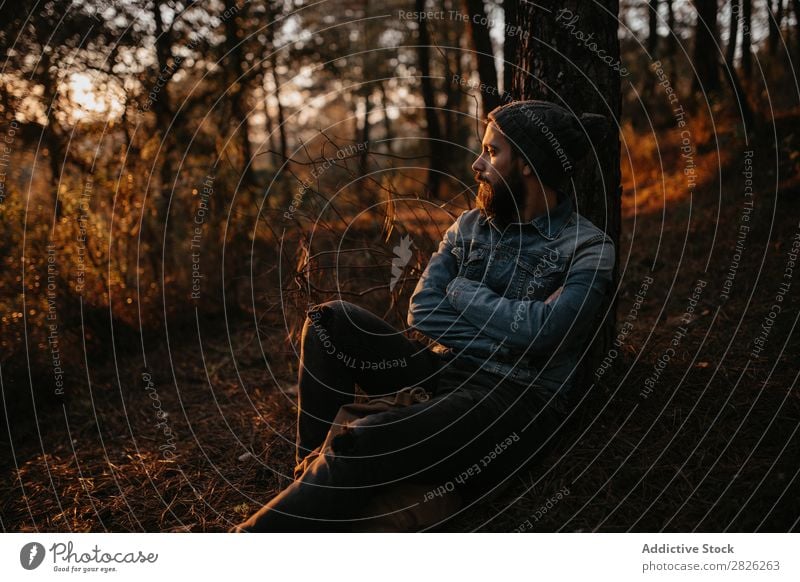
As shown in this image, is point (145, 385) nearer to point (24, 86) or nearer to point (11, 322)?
point (11, 322)

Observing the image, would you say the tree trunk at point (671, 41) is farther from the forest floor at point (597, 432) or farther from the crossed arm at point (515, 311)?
the crossed arm at point (515, 311)

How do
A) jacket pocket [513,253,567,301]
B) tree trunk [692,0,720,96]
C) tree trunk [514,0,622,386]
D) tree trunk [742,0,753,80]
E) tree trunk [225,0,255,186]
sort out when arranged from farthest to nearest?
tree trunk [692,0,720,96], tree trunk [742,0,753,80], tree trunk [225,0,255,186], tree trunk [514,0,622,386], jacket pocket [513,253,567,301]

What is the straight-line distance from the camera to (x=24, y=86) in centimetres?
404

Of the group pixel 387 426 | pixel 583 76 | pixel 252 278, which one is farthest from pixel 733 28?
pixel 387 426

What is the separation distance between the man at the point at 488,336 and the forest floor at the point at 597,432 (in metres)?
0.31

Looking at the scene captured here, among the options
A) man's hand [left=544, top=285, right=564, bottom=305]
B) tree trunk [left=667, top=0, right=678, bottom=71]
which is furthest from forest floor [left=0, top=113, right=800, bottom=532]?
tree trunk [left=667, top=0, right=678, bottom=71]

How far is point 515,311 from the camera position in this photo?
2.07m

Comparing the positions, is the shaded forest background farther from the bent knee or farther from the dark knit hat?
the bent knee

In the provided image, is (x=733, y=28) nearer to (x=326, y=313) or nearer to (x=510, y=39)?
(x=510, y=39)

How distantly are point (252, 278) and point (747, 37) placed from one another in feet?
18.9

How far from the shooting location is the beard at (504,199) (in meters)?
2.22

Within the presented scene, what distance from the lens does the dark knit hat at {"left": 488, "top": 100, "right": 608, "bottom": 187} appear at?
2135 millimetres

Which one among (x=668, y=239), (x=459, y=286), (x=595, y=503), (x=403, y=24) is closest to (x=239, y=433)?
(x=459, y=286)

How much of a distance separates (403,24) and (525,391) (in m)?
10.2
